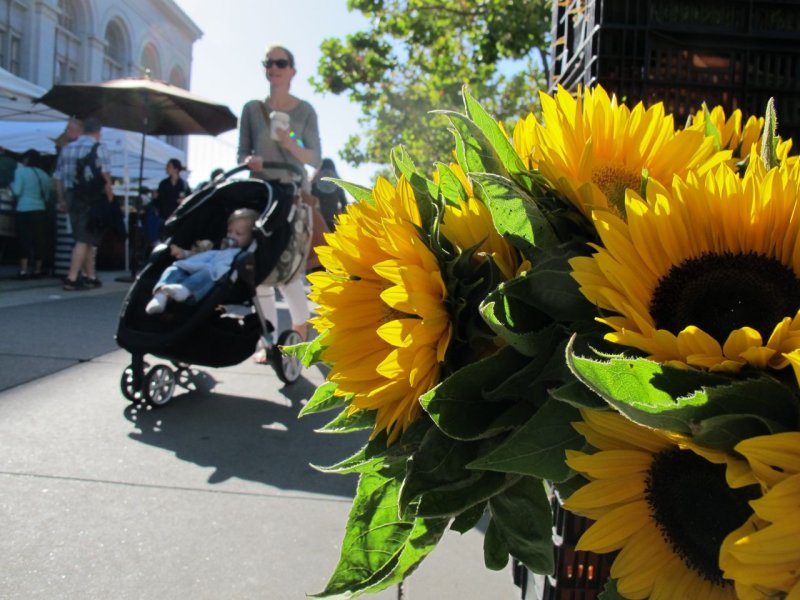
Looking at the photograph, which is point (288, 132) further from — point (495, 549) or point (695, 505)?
point (695, 505)

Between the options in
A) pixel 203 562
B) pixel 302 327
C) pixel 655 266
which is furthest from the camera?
pixel 302 327

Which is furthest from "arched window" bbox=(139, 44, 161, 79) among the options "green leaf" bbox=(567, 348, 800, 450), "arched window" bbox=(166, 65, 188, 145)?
"green leaf" bbox=(567, 348, 800, 450)

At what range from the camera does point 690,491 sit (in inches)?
21.1

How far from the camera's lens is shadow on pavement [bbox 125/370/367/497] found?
3.37 m

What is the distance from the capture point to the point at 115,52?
2802cm

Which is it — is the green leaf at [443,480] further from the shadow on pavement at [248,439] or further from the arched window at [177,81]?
the arched window at [177,81]

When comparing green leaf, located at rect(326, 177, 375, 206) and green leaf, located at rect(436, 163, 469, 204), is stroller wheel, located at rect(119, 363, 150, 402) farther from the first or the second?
green leaf, located at rect(436, 163, 469, 204)

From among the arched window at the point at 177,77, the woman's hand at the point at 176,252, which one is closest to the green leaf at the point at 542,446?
the woman's hand at the point at 176,252

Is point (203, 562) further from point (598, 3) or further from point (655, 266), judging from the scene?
point (655, 266)

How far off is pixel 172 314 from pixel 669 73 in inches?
132

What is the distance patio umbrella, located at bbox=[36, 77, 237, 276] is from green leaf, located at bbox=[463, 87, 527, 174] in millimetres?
9582

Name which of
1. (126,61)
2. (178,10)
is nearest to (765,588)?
(126,61)

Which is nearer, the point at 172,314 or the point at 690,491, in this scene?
the point at 690,491

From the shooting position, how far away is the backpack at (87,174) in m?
9.52
